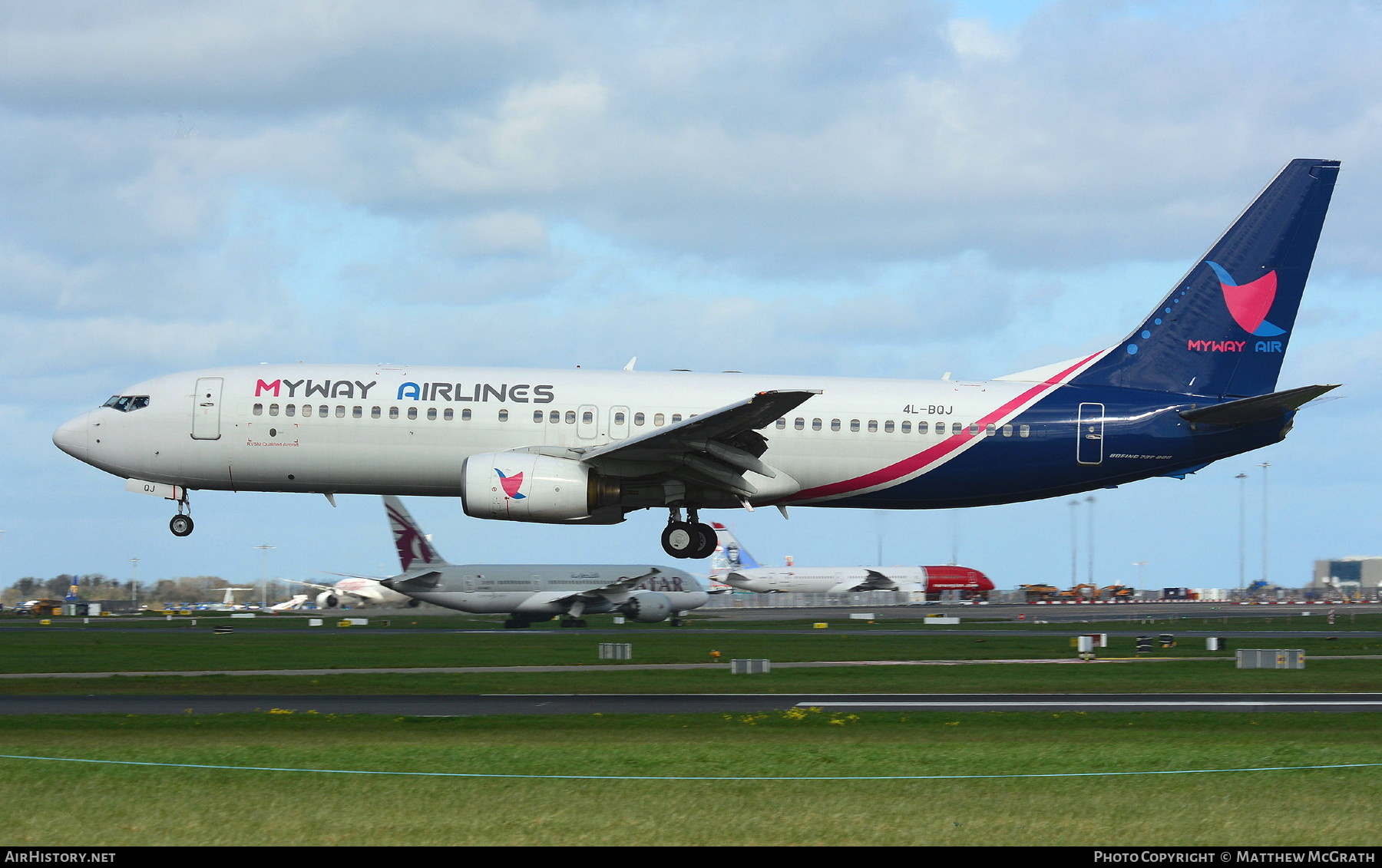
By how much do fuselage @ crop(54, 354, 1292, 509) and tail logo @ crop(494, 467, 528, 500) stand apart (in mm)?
1655

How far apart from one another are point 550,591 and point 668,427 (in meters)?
32.7

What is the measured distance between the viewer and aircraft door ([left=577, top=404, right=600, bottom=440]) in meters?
35.4

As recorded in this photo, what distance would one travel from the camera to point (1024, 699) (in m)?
27.8

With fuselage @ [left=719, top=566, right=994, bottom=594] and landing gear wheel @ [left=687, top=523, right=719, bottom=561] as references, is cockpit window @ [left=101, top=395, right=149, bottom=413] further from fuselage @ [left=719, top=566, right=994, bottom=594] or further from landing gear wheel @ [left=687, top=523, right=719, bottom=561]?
fuselage @ [left=719, top=566, right=994, bottom=594]

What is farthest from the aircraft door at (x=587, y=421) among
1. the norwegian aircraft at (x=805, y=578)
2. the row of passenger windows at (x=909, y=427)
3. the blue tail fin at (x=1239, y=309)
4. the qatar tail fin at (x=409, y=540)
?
the norwegian aircraft at (x=805, y=578)

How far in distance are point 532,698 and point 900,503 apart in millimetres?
13039

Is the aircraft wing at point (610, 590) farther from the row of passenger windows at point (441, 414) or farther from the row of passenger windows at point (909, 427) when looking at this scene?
the row of passenger windows at point (909, 427)

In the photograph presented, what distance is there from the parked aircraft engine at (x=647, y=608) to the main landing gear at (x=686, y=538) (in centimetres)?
2943

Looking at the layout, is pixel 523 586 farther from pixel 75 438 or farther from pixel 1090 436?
pixel 1090 436

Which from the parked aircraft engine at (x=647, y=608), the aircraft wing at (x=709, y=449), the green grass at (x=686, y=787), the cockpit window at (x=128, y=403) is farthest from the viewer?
the parked aircraft engine at (x=647, y=608)

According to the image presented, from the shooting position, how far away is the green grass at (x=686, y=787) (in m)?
13.1

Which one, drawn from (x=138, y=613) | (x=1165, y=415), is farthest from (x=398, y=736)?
(x=138, y=613)

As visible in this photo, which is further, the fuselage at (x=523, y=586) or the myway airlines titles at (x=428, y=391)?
the fuselage at (x=523, y=586)
